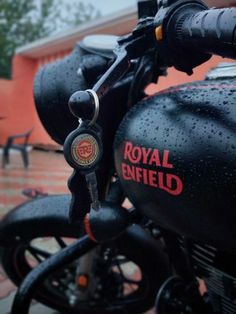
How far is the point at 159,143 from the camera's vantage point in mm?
621

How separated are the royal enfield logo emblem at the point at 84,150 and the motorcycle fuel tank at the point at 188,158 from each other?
14cm

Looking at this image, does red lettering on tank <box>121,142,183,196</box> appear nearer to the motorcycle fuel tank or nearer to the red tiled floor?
the motorcycle fuel tank

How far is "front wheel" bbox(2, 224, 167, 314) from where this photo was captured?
1114 millimetres

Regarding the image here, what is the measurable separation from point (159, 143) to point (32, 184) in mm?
1427

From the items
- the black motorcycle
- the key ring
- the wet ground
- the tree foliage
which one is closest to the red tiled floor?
the wet ground

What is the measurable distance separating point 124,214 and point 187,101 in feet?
0.85

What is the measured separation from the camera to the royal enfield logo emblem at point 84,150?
19.8 inches

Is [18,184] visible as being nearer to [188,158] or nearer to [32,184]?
[32,184]

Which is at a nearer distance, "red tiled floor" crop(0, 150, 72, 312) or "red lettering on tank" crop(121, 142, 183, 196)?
"red lettering on tank" crop(121, 142, 183, 196)

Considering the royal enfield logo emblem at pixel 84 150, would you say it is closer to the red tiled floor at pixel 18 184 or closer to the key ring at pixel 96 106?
the key ring at pixel 96 106

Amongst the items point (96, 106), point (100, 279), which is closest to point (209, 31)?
point (96, 106)

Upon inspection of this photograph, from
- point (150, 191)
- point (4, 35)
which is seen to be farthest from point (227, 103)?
point (4, 35)

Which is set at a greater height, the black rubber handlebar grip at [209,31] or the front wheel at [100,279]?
the black rubber handlebar grip at [209,31]

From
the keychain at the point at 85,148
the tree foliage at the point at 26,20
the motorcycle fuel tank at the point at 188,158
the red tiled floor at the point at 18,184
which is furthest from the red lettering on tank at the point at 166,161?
the tree foliage at the point at 26,20
